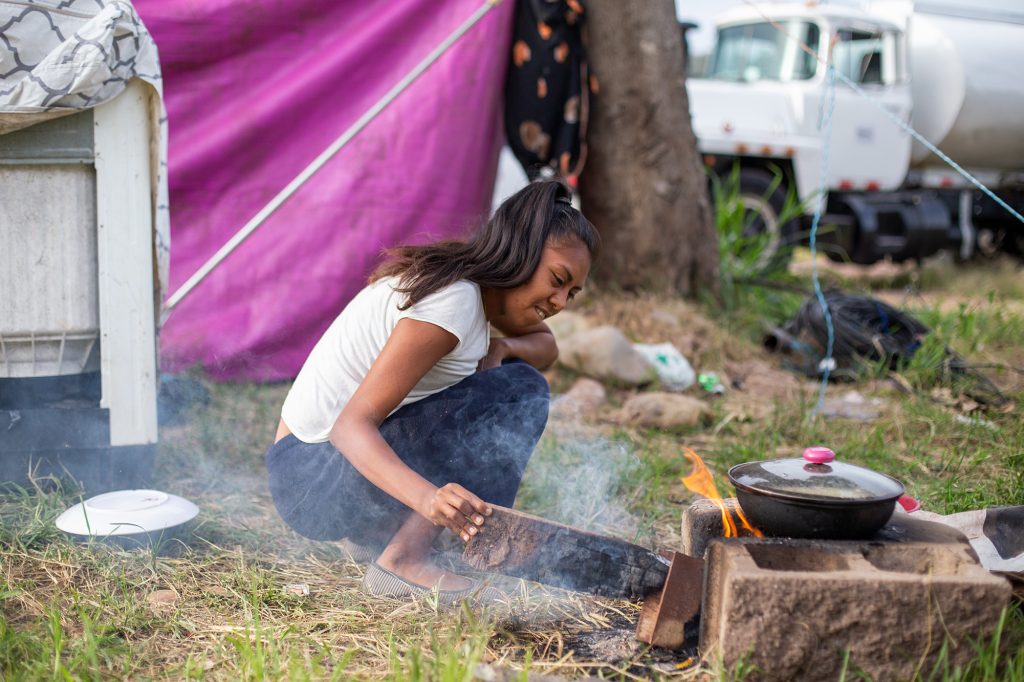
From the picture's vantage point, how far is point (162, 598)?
2020 mm

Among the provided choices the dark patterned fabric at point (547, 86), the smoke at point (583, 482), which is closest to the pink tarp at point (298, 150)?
the dark patterned fabric at point (547, 86)

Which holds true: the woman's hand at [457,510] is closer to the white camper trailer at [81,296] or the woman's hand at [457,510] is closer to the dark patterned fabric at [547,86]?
the white camper trailer at [81,296]

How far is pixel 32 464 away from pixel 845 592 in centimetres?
216

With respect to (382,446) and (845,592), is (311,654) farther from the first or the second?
(845,592)

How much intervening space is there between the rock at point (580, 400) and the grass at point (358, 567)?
79mm

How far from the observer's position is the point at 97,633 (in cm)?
183

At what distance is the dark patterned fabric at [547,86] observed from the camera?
4.17m

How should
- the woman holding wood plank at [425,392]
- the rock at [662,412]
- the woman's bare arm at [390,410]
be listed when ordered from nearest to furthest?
the woman's bare arm at [390,410] → the woman holding wood plank at [425,392] → the rock at [662,412]

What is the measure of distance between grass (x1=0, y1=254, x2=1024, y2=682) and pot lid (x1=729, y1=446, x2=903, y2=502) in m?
0.30

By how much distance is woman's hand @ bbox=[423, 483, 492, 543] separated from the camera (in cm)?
175

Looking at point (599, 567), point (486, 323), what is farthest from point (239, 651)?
point (486, 323)

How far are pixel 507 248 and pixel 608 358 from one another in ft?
6.50

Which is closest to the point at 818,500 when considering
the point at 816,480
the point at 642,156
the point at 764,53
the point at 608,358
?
the point at 816,480

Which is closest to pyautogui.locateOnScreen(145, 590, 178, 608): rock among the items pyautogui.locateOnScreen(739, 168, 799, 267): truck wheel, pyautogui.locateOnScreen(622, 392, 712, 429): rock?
pyautogui.locateOnScreen(622, 392, 712, 429): rock
